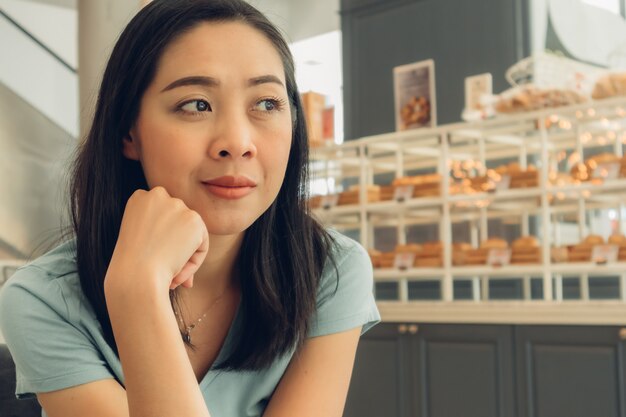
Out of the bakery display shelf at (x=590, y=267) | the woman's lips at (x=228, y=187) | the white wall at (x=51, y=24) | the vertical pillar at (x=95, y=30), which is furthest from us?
the white wall at (x=51, y=24)

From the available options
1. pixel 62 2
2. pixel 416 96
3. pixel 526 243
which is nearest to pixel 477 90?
pixel 416 96

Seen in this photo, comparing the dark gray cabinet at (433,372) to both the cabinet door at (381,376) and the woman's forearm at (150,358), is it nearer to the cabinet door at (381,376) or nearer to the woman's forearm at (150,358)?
the cabinet door at (381,376)

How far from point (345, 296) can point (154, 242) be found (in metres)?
0.37

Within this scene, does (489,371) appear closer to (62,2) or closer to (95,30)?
(95,30)

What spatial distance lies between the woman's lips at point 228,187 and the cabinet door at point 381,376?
9.23ft

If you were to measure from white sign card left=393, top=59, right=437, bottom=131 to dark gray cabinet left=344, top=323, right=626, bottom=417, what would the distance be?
1007 millimetres

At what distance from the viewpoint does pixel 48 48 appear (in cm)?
605

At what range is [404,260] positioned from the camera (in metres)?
3.95

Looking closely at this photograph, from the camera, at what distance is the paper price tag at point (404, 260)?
3.93m

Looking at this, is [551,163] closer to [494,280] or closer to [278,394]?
[494,280]

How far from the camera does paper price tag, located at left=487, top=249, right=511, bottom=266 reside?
356 cm

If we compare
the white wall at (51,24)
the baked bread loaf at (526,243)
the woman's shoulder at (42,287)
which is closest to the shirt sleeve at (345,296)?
the woman's shoulder at (42,287)

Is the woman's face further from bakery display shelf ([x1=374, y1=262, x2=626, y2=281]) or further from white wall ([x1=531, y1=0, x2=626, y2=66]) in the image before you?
white wall ([x1=531, y1=0, x2=626, y2=66])

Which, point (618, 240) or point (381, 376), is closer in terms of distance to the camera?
point (618, 240)
